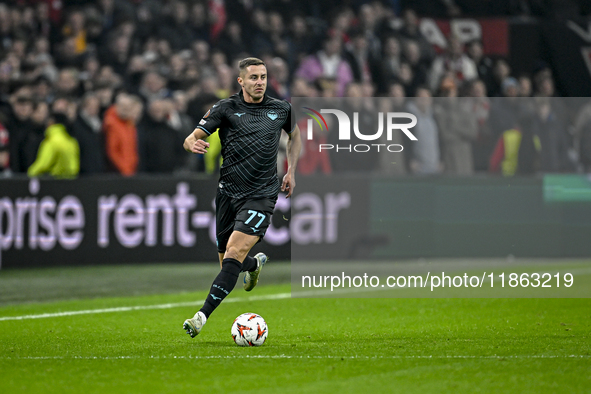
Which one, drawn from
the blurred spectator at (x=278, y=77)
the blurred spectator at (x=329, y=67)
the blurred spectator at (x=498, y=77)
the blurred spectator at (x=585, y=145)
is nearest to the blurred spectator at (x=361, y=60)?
the blurred spectator at (x=329, y=67)

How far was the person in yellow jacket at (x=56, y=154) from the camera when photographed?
506 inches

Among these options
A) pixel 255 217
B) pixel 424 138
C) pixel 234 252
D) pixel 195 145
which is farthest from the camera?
pixel 424 138

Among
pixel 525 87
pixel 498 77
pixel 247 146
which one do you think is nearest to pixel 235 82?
pixel 498 77

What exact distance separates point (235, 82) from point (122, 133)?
2.65 m

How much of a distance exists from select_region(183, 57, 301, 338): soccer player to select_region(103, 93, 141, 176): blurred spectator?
6224 millimetres

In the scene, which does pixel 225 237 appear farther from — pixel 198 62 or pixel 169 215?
pixel 198 62

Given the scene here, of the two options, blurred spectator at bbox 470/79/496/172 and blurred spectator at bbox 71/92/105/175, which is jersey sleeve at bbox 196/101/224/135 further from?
blurred spectator at bbox 470/79/496/172

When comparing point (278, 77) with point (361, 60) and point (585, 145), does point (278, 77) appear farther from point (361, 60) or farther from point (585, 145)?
point (585, 145)

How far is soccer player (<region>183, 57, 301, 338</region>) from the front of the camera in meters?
7.20

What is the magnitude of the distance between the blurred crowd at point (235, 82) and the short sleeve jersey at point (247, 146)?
4.26 m

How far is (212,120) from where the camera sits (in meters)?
7.25

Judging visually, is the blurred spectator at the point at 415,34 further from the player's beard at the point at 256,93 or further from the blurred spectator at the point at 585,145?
the player's beard at the point at 256,93

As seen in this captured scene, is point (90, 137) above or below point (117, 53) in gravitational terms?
below

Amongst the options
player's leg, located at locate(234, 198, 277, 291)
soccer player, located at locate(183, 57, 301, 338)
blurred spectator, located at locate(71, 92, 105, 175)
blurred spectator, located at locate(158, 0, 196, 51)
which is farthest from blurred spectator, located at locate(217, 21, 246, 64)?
player's leg, located at locate(234, 198, 277, 291)
